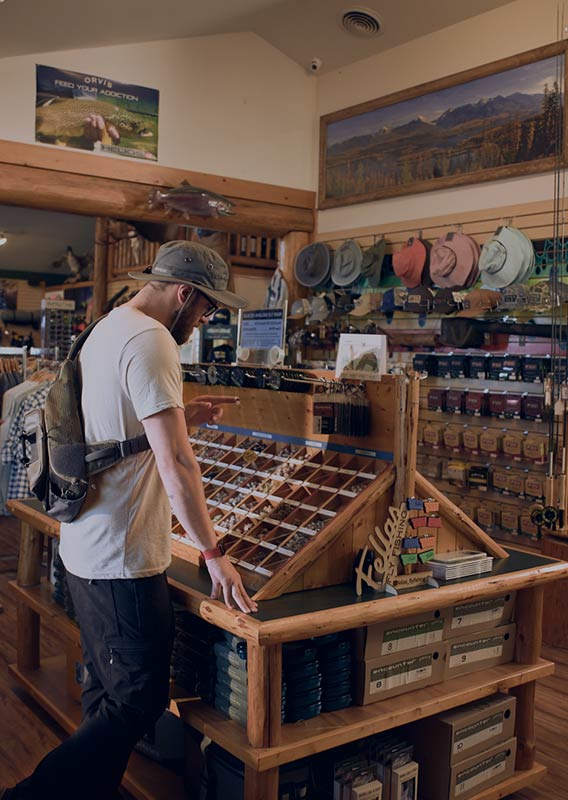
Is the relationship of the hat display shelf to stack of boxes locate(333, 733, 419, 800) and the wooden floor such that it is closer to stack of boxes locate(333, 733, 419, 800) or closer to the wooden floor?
stack of boxes locate(333, 733, 419, 800)

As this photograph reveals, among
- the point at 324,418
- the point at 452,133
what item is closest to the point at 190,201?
the point at 452,133

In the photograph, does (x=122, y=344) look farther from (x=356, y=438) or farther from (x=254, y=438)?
(x=254, y=438)

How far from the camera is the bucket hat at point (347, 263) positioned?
20.6ft

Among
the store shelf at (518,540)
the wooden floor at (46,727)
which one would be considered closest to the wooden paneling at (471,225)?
the store shelf at (518,540)

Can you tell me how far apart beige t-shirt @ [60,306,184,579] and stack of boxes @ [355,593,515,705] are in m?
0.75

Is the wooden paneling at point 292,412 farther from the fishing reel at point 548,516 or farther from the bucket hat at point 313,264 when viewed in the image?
the bucket hat at point 313,264

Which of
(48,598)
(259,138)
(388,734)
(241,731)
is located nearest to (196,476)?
(241,731)

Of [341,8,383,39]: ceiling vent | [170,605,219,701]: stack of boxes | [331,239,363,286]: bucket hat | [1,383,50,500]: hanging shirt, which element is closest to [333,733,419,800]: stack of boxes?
[170,605,219,701]: stack of boxes

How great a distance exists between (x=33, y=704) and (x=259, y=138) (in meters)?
4.95

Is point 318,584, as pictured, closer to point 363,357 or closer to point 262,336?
point 363,357

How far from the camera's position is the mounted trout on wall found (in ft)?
19.9

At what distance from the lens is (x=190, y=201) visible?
6.14 m

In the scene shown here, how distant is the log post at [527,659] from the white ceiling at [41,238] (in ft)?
30.8

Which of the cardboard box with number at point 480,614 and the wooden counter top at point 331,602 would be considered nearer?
the wooden counter top at point 331,602
